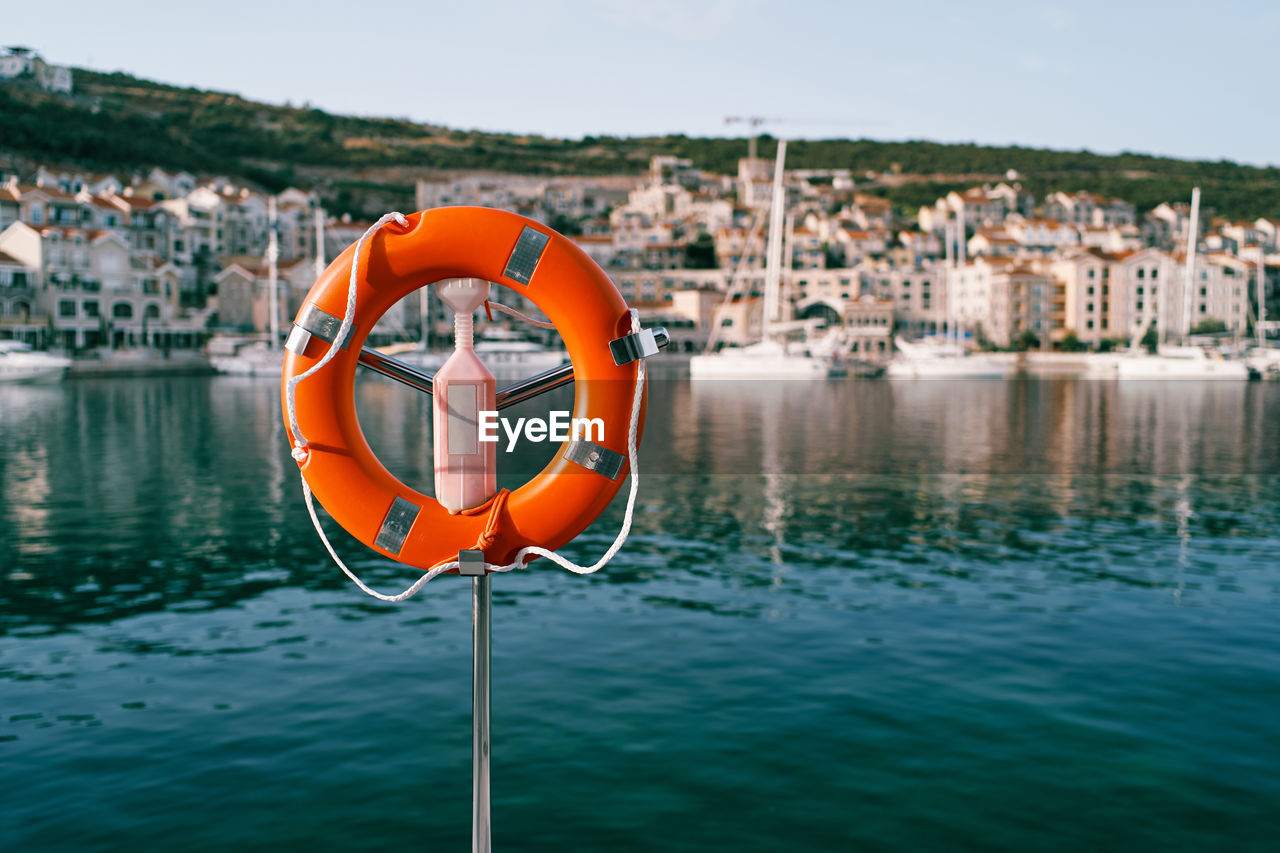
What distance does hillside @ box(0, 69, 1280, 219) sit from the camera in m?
102

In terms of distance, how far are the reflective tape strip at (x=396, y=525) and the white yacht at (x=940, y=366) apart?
199 ft

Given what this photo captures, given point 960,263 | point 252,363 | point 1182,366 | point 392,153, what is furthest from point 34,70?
point 1182,366

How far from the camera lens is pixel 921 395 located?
47.1 metres

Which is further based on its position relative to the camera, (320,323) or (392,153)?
(392,153)

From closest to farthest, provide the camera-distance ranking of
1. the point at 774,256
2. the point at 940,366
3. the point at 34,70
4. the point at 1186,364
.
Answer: the point at 774,256
the point at 1186,364
the point at 940,366
the point at 34,70

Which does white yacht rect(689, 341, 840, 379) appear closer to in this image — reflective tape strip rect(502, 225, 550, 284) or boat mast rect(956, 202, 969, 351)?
boat mast rect(956, 202, 969, 351)

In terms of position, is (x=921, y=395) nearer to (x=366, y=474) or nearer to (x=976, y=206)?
(x=366, y=474)

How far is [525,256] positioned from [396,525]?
914mm

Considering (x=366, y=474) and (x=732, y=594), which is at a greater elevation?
(x=366, y=474)

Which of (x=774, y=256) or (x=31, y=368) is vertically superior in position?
(x=774, y=256)

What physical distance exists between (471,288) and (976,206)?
404 ft

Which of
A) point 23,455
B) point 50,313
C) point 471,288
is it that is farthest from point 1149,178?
point 471,288

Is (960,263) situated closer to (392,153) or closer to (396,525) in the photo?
(392,153)

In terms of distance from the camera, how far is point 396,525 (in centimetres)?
337
